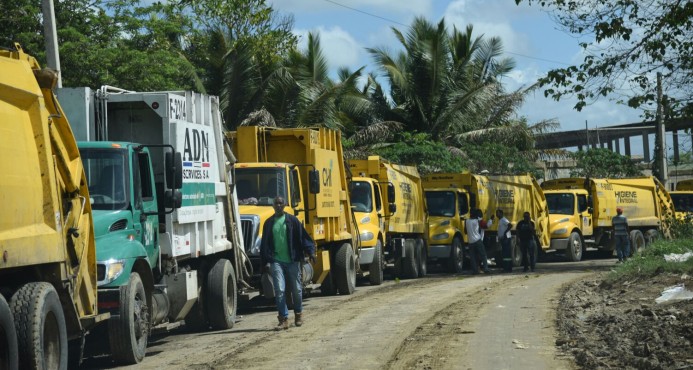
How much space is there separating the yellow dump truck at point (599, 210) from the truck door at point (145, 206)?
2384 centimetres

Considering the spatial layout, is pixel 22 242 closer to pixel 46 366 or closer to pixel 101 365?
pixel 46 366

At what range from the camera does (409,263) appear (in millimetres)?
26875

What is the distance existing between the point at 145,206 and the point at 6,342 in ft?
15.5

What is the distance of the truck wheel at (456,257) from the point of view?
2950 centimetres

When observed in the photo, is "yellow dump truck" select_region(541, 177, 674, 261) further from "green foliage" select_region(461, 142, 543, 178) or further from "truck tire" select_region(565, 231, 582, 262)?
"green foliage" select_region(461, 142, 543, 178)

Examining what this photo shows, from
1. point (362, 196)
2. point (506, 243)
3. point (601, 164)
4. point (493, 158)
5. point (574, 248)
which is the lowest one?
point (574, 248)

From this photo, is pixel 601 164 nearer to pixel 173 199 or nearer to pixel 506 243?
pixel 506 243

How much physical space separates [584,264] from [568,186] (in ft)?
15.0

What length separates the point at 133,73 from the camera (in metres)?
26.5

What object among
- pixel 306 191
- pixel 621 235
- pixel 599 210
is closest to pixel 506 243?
pixel 621 235

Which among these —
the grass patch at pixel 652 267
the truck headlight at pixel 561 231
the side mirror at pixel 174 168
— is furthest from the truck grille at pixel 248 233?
the truck headlight at pixel 561 231

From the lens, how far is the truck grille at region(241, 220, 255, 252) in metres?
17.1

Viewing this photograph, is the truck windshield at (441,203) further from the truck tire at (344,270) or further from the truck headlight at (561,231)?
the truck tire at (344,270)

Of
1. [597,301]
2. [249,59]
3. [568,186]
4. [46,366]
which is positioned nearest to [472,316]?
[597,301]
